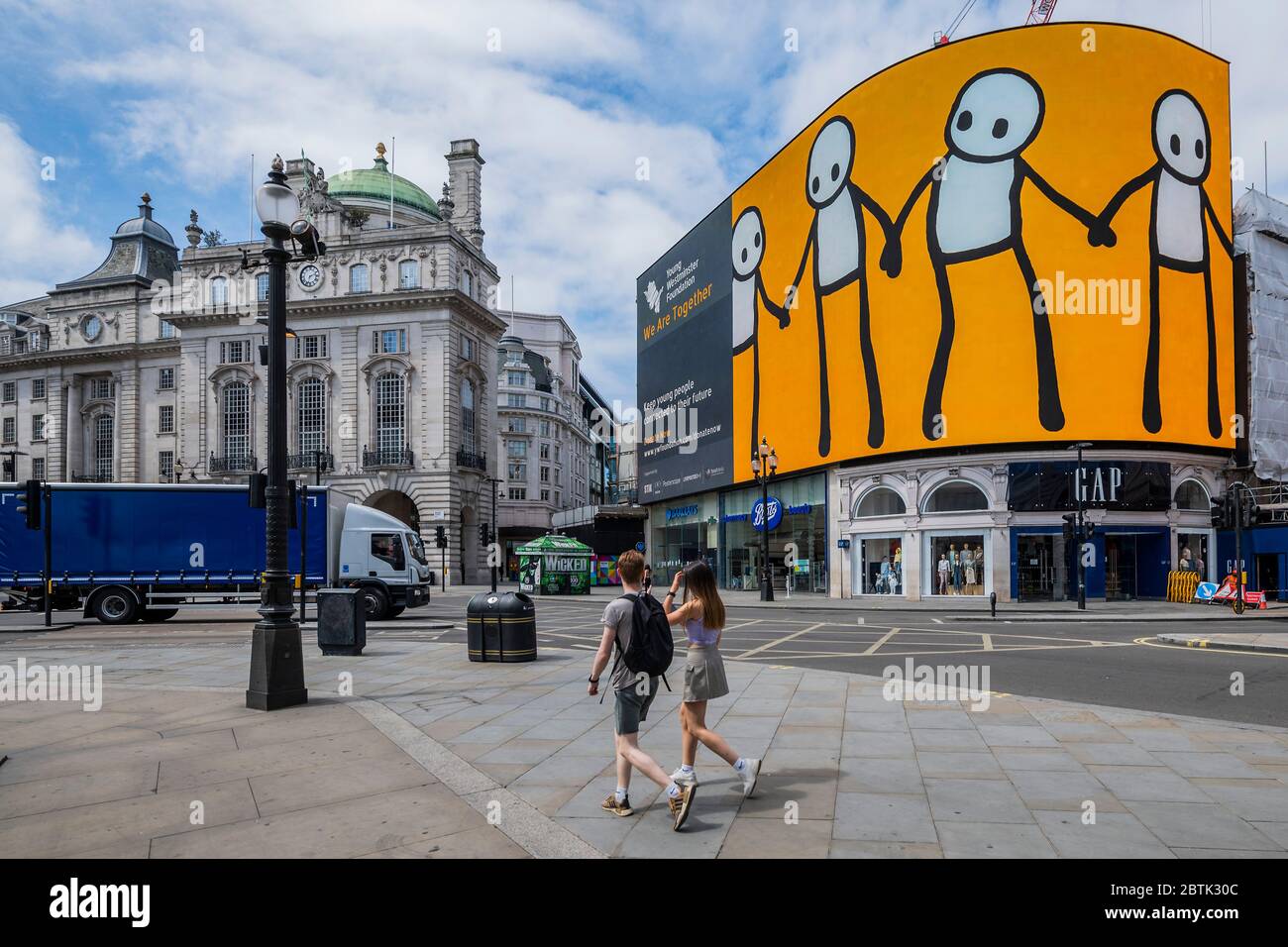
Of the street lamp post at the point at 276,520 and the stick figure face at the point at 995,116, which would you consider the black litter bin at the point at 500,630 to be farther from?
the stick figure face at the point at 995,116

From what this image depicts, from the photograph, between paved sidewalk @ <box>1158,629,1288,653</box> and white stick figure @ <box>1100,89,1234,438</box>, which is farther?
white stick figure @ <box>1100,89,1234,438</box>

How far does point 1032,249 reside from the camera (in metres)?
32.6

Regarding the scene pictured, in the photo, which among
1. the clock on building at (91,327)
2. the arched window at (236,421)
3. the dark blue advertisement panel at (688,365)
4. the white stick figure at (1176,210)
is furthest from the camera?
the clock on building at (91,327)

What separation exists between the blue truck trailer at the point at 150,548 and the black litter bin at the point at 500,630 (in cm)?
1087

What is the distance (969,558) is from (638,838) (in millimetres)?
31186

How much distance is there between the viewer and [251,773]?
6.72 meters

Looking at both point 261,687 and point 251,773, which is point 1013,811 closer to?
point 251,773

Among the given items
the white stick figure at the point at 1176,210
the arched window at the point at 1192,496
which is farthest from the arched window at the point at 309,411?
the arched window at the point at 1192,496

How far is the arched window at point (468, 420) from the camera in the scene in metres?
61.2

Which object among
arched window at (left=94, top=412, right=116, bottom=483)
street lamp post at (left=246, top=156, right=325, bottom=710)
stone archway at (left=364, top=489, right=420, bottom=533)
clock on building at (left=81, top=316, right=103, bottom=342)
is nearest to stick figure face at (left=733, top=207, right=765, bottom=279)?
stone archway at (left=364, top=489, right=420, bottom=533)

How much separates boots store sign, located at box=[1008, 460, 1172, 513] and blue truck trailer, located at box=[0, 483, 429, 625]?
2401 centimetres

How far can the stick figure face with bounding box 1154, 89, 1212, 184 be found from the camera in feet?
111

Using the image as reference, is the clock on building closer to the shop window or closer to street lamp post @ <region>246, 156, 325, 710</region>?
the shop window

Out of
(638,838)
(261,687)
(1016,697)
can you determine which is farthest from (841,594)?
(638,838)
